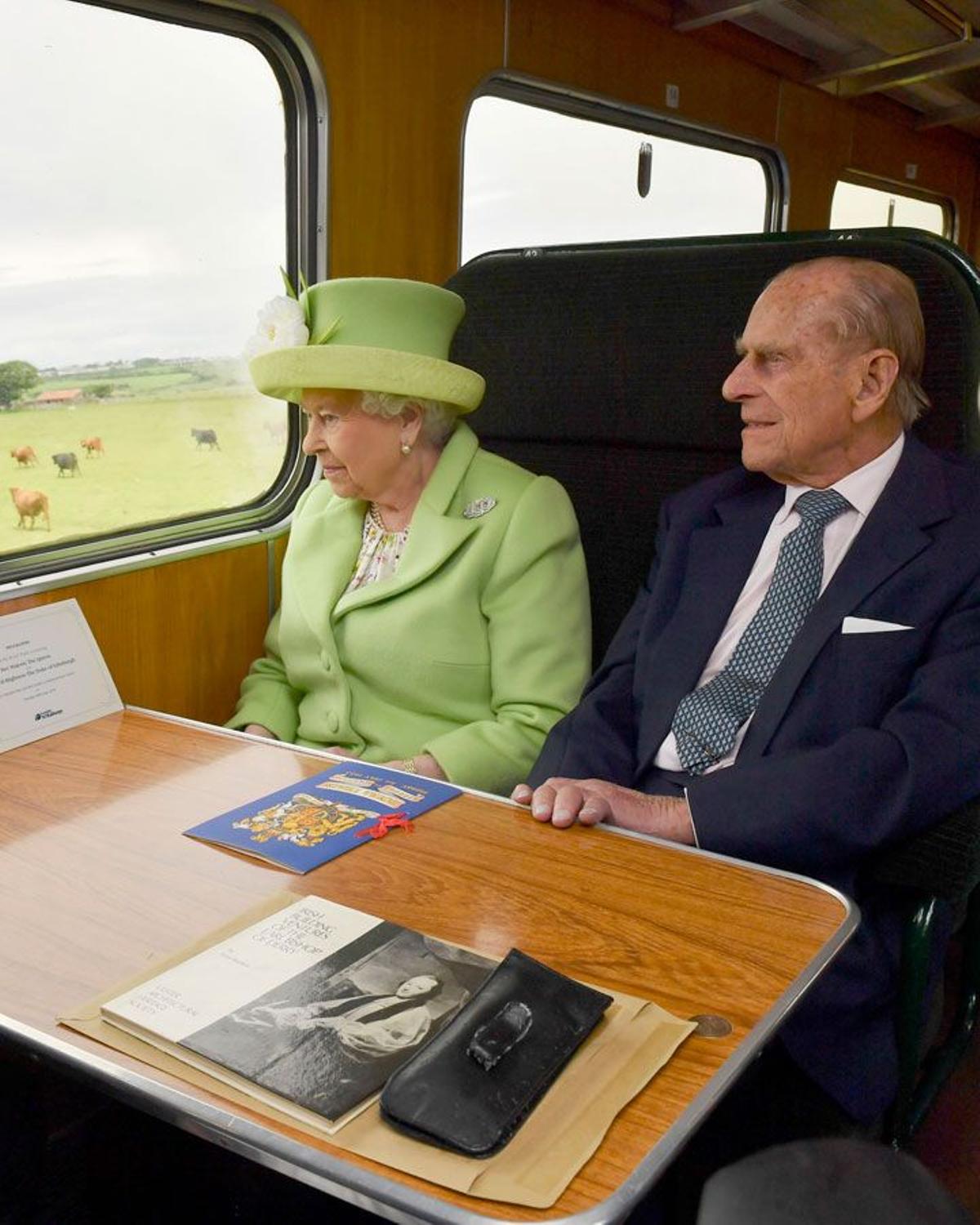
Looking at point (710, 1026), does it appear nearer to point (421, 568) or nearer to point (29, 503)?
point (421, 568)

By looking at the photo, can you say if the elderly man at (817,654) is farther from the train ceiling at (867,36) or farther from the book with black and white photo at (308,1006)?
the train ceiling at (867,36)

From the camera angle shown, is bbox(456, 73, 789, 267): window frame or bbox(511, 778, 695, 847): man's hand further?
bbox(456, 73, 789, 267): window frame

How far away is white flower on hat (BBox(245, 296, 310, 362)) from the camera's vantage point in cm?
211

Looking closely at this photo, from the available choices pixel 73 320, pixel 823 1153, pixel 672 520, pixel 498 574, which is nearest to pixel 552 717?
pixel 498 574

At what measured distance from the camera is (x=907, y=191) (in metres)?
5.59

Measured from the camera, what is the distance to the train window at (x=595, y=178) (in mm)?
3043

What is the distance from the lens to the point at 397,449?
2172mm

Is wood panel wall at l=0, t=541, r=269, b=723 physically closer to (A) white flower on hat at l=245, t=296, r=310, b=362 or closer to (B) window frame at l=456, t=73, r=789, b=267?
(A) white flower on hat at l=245, t=296, r=310, b=362

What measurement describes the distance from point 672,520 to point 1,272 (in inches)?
48.5

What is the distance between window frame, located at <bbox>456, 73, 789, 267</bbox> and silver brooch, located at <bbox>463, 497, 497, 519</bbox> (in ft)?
2.44

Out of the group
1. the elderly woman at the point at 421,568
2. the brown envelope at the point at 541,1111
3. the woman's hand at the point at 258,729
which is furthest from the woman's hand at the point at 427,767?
the brown envelope at the point at 541,1111

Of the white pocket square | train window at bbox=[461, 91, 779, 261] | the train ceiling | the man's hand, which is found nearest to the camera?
the man's hand

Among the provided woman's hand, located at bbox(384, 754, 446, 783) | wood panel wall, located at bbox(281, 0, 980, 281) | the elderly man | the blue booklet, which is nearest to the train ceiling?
wood panel wall, located at bbox(281, 0, 980, 281)

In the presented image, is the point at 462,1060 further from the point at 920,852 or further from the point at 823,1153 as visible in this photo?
the point at 920,852
